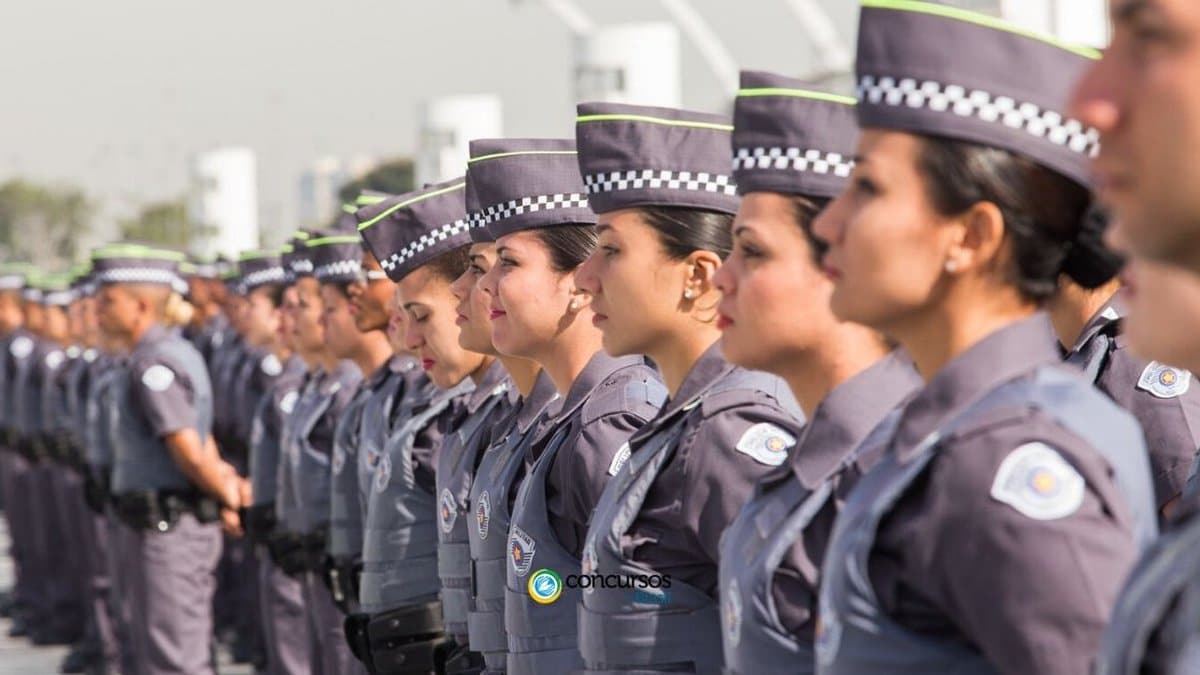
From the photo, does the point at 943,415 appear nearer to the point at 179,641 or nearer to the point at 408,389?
the point at 408,389

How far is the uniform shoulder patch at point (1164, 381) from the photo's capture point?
4.48m

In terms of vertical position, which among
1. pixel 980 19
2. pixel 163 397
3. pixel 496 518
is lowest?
pixel 163 397

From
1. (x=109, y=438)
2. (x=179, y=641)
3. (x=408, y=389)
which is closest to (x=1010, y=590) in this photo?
(x=408, y=389)

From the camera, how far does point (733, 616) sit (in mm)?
2830

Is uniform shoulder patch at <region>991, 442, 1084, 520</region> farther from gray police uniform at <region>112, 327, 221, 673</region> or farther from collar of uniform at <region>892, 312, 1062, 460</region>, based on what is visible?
gray police uniform at <region>112, 327, 221, 673</region>

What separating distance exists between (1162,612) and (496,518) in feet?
9.10

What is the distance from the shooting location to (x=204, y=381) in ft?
32.0

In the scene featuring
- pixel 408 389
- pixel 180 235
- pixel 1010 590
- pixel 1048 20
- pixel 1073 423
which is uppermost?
pixel 1048 20

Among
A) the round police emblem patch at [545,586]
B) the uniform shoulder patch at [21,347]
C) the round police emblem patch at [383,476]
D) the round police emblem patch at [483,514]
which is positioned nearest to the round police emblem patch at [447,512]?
the round police emblem patch at [483,514]

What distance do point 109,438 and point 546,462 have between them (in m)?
7.31

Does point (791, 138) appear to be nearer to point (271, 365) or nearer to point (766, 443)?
point (766, 443)

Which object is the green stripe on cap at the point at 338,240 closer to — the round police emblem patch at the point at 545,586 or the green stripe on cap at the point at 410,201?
the green stripe on cap at the point at 410,201

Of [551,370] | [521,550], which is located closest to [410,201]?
[551,370]

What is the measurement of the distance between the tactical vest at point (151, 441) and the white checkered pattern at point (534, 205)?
16.9ft
